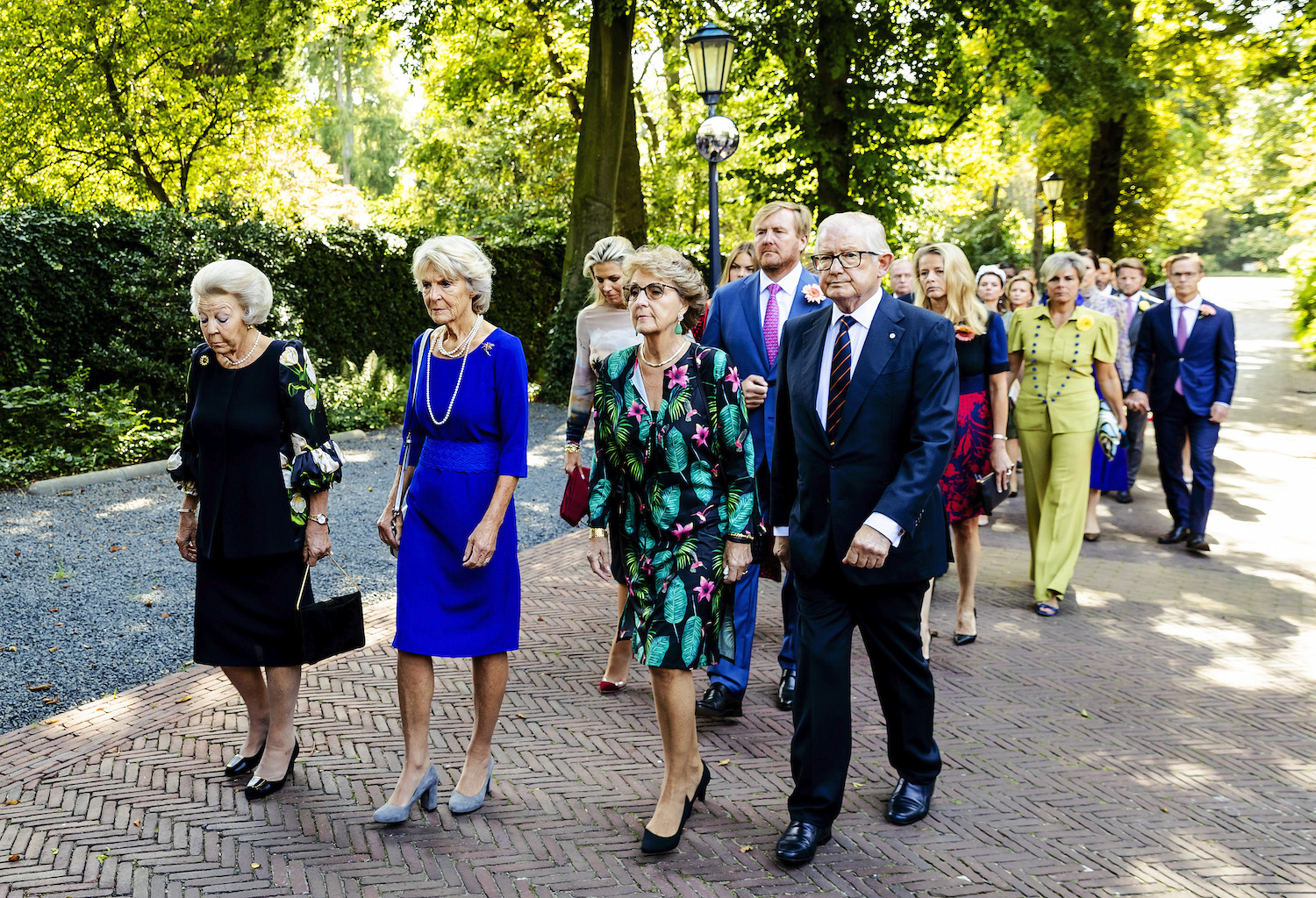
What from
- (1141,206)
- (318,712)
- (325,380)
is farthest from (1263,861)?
(1141,206)

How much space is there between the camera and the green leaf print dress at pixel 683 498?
355 cm

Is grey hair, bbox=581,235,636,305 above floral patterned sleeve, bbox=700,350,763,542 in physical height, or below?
above

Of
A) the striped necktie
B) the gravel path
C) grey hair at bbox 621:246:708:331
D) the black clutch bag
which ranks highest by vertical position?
grey hair at bbox 621:246:708:331

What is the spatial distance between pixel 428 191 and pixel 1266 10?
21121 millimetres

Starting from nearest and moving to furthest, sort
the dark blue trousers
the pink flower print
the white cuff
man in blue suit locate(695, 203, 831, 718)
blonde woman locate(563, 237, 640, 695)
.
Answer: the white cuff, the pink flower print, man in blue suit locate(695, 203, 831, 718), blonde woman locate(563, 237, 640, 695), the dark blue trousers

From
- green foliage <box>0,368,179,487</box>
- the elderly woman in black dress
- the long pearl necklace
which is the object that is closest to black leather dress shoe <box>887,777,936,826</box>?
the long pearl necklace

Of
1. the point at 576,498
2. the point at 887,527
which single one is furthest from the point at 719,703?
the point at 887,527

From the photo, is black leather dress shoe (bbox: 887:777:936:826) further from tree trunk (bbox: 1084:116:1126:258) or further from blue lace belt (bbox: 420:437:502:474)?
tree trunk (bbox: 1084:116:1126:258)

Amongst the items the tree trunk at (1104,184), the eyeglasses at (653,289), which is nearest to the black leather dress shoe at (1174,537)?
the eyeglasses at (653,289)

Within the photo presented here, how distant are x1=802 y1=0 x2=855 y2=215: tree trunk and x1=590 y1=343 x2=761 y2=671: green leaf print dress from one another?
1293cm

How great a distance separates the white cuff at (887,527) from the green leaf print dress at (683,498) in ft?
1.62

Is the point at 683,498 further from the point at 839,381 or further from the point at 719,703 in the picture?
the point at 719,703

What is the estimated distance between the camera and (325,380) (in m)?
14.8

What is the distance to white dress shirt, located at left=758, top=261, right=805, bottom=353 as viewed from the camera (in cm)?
482
